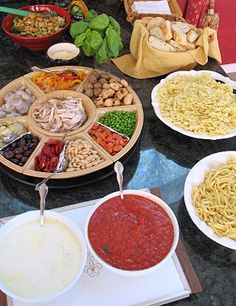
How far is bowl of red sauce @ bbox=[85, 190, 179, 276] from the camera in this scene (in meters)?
1.08

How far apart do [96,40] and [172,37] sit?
1.39 ft

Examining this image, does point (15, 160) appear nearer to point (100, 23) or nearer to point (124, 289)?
point (124, 289)

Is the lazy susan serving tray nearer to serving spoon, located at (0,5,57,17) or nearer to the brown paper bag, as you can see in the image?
the brown paper bag

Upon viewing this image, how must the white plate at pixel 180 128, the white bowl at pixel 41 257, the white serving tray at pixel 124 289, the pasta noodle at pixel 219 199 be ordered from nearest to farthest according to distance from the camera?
1. the white bowl at pixel 41 257
2. the white serving tray at pixel 124 289
3. the pasta noodle at pixel 219 199
4. the white plate at pixel 180 128

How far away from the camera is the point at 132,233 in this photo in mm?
1147

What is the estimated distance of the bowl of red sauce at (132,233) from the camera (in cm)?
108

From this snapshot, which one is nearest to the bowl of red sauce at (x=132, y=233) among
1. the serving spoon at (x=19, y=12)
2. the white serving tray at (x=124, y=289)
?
the white serving tray at (x=124, y=289)

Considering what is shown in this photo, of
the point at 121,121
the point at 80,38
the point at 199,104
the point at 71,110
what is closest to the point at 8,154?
the point at 71,110

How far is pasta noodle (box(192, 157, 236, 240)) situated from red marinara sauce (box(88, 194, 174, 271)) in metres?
0.18

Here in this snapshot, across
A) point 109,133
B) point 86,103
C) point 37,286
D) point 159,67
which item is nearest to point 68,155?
point 109,133

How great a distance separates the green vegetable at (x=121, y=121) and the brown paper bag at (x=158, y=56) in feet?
1.26

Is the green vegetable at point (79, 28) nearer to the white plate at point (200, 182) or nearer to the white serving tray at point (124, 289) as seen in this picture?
the white plate at point (200, 182)

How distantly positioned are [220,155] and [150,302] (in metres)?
0.63

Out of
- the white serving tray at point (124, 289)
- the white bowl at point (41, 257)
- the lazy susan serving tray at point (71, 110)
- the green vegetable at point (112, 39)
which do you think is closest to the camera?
the white bowl at point (41, 257)
